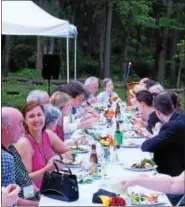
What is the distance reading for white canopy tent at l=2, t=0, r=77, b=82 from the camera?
7.40 meters

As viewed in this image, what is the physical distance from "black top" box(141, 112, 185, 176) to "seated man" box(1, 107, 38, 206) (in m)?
1.18

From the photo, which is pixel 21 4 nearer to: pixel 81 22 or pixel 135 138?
pixel 135 138

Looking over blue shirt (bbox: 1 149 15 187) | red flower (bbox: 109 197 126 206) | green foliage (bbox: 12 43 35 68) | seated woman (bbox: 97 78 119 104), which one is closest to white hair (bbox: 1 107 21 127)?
blue shirt (bbox: 1 149 15 187)

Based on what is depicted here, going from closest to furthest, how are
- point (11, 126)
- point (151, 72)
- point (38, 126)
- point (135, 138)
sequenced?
point (11, 126)
point (38, 126)
point (135, 138)
point (151, 72)

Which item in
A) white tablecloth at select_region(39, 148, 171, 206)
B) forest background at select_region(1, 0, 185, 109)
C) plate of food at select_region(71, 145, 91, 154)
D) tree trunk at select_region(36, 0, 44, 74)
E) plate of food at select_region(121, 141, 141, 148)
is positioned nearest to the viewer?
white tablecloth at select_region(39, 148, 171, 206)

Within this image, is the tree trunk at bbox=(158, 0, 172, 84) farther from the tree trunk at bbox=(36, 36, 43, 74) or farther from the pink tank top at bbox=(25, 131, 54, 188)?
the pink tank top at bbox=(25, 131, 54, 188)

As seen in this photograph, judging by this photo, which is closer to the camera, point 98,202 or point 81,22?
point 98,202

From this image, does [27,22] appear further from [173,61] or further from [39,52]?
[173,61]

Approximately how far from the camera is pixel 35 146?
3.45 meters

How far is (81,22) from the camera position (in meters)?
25.5

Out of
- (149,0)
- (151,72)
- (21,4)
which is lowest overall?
(151,72)

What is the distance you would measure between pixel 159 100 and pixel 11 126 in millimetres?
1604

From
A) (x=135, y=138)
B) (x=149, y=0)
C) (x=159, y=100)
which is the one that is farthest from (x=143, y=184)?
(x=149, y=0)

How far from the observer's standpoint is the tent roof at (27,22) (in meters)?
7.40
